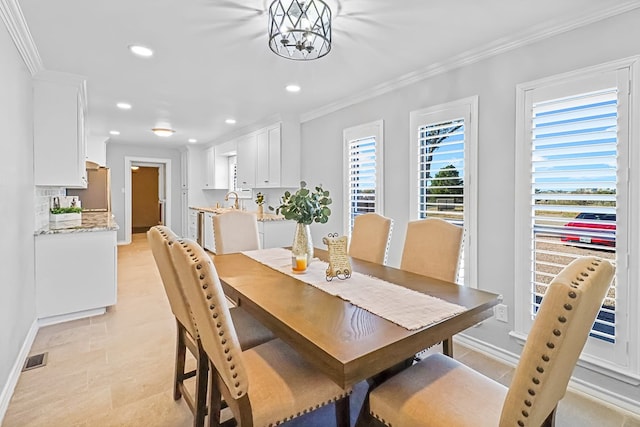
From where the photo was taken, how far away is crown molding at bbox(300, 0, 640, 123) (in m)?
1.97

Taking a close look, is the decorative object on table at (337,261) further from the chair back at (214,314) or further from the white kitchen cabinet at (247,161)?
the white kitchen cabinet at (247,161)

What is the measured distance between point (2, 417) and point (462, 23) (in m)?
3.52

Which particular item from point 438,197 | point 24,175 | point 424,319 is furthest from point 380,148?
point 24,175

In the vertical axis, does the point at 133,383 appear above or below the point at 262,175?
below

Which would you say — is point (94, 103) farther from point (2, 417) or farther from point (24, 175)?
point (2, 417)

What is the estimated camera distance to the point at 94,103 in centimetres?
414

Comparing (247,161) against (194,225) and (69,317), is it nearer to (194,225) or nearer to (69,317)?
(194,225)

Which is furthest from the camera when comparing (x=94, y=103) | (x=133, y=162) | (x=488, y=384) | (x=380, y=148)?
(x=133, y=162)

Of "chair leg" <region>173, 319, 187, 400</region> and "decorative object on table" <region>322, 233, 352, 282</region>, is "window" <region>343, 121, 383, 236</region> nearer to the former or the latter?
"decorative object on table" <region>322, 233, 352, 282</region>

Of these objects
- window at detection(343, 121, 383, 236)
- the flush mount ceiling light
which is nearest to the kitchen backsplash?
the flush mount ceiling light

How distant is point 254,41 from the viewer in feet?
8.01

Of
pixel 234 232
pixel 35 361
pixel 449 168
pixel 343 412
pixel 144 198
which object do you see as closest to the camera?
pixel 343 412

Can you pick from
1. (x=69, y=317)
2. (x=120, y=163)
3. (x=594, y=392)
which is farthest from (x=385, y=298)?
(x=120, y=163)

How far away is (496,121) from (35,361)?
12.4 feet
